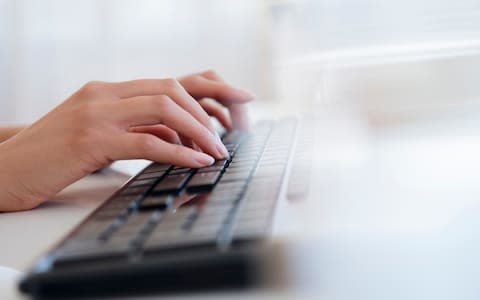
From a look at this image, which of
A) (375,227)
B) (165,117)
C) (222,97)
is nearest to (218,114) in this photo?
(222,97)

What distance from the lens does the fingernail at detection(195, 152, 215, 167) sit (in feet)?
1.77

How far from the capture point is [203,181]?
1.50 ft

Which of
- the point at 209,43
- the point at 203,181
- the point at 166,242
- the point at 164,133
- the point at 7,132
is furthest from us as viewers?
the point at 209,43

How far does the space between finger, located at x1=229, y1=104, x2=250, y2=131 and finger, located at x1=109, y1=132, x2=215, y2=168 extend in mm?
359

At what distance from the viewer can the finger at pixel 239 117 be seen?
91cm

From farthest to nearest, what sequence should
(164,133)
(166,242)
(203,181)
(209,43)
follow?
(209,43) → (164,133) → (203,181) → (166,242)

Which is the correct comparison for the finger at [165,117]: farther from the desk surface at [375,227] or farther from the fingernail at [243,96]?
the fingernail at [243,96]

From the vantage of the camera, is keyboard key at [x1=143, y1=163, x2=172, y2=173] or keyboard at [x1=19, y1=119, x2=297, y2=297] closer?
keyboard at [x1=19, y1=119, x2=297, y2=297]

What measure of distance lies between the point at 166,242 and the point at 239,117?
63 cm

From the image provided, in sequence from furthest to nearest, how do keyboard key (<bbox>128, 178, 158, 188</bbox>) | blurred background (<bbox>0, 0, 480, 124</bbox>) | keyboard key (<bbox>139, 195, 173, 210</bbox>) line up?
1. blurred background (<bbox>0, 0, 480, 124</bbox>)
2. keyboard key (<bbox>128, 178, 158, 188</bbox>)
3. keyboard key (<bbox>139, 195, 173, 210</bbox>)

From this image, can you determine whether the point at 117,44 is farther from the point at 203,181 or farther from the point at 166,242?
the point at 166,242

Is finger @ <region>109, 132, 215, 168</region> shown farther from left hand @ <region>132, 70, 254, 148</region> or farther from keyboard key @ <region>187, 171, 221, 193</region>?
left hand @ <region>132, 70, 254, 148</region>

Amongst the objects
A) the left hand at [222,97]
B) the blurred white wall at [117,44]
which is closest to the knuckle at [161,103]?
the left hand at [222,97]

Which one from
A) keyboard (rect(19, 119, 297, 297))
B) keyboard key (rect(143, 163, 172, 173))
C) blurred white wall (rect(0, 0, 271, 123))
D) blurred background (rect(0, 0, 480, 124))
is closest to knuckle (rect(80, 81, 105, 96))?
keyboard key (rect(143, 163, 172, 173))
